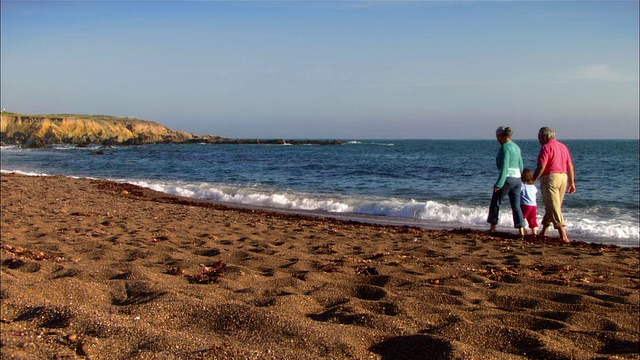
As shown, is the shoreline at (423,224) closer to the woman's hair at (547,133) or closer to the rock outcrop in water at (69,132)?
the woman's hair at (547,133)

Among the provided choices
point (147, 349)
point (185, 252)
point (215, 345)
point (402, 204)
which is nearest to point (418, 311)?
point (215, 345)

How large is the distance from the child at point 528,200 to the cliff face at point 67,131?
217 ft

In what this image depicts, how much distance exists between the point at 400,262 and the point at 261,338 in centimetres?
310

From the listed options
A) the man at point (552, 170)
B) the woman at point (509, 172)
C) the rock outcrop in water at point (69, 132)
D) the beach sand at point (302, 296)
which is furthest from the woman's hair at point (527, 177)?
the rock outcrop in water at point (69, 132)

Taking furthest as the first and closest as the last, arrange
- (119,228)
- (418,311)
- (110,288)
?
(119,228), (110,288), (418,311)

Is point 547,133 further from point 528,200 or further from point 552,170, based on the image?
point 528,200

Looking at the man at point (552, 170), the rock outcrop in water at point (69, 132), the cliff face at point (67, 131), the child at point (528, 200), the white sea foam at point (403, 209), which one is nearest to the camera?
the man at point (552, 170)

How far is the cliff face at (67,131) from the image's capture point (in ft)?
232

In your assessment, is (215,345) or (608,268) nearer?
(215,345)

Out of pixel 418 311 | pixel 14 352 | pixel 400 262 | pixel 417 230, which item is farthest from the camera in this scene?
pixel 417 230

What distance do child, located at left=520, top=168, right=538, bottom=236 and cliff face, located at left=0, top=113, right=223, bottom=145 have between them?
6622 cm

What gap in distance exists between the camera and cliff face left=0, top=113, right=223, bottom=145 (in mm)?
70812

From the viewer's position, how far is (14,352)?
279 centimetres

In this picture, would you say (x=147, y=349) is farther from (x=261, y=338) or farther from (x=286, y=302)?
(x=286, y=302)
